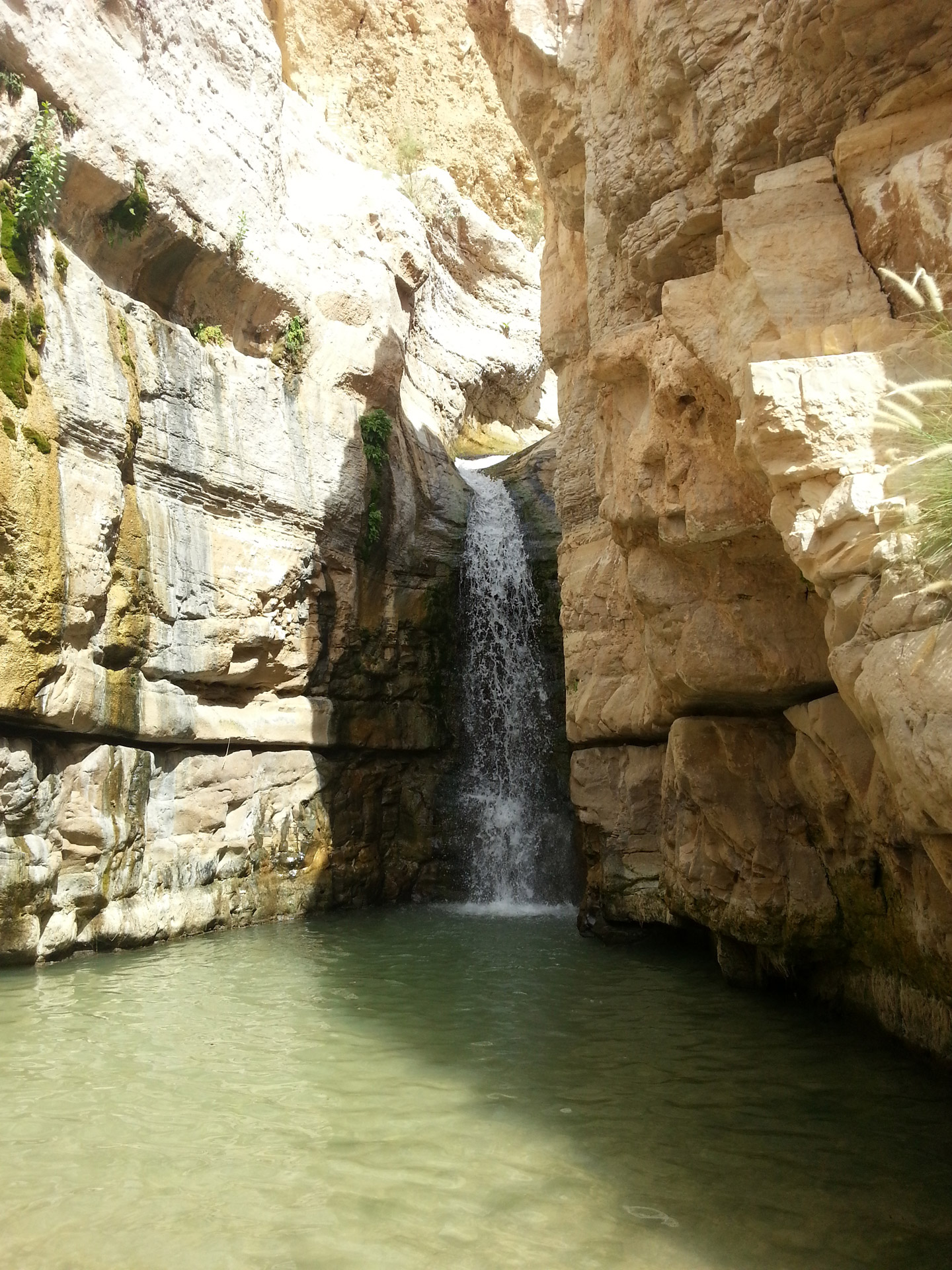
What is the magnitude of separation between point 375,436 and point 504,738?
4.95 m

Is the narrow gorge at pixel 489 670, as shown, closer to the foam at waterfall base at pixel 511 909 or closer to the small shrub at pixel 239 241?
the small shrub at pixel 239 241

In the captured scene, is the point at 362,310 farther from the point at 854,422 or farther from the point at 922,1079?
the point at 922,1079

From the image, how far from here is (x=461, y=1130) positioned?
4566 millimetres

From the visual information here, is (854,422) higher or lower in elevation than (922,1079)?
higher

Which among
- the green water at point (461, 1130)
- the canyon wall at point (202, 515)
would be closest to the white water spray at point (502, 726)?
the canyon wall at point (202, 515)

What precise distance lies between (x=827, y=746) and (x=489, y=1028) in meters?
2.93

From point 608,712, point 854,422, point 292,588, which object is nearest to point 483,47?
point 292,588

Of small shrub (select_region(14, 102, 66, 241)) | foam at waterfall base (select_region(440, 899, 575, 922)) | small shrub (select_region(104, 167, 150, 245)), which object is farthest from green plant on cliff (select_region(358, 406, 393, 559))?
foam at waterfall base (select_region(440, 899, 575, 922))

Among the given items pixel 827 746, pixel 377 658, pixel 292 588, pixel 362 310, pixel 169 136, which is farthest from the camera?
pixel 362 310

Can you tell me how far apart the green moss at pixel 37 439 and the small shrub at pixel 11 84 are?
12.2ft

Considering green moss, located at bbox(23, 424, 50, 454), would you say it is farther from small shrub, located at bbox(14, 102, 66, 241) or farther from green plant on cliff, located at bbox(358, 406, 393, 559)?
green plant on cliff, located at bbox(358, 406, 393, 559)

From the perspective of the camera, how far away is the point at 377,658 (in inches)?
549

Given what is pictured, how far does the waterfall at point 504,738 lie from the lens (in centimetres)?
1331

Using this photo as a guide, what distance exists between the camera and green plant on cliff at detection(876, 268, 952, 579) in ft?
12.0
